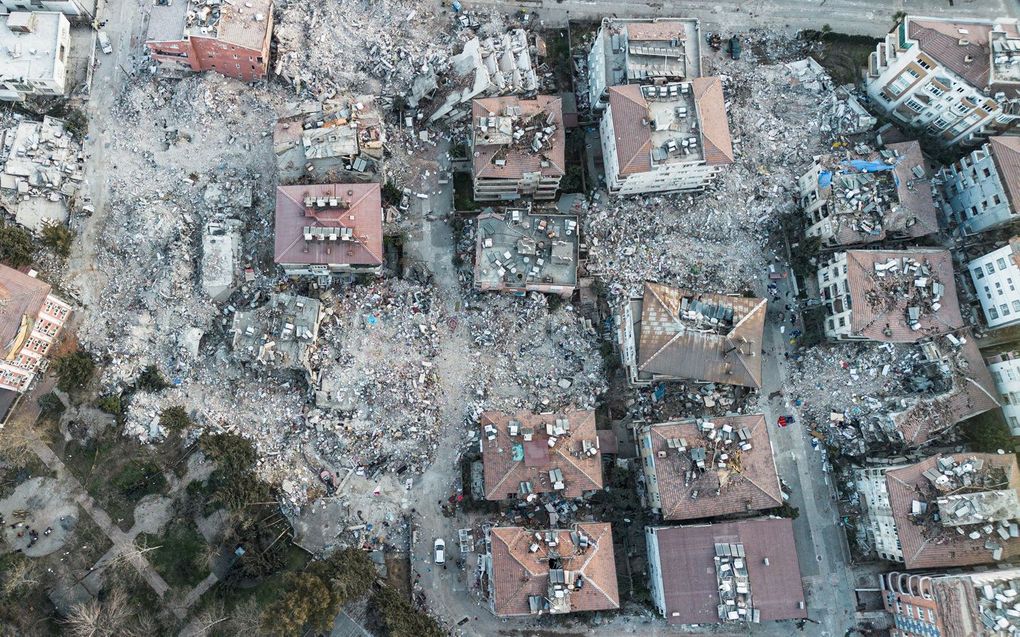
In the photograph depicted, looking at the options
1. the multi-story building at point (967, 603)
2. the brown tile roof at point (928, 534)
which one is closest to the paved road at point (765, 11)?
the brown tile roof at point (928, 534)

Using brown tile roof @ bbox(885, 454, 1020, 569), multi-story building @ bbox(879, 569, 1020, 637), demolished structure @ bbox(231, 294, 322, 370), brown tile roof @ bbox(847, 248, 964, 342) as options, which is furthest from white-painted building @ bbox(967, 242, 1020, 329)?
demolished structure @ bbox(231, 294, 322, 370)

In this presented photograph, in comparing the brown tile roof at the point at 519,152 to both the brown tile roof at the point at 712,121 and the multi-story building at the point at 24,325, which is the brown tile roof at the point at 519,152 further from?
the multi-story building at the point at 24,325

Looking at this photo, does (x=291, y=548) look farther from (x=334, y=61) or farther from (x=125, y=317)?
(x=334, y=61)

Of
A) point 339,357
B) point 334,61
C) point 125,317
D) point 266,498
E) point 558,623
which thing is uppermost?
point 334,61

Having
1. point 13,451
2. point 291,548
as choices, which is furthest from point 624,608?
point 13,451

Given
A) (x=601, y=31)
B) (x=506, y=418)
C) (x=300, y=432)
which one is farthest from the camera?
(x=601, y=31)

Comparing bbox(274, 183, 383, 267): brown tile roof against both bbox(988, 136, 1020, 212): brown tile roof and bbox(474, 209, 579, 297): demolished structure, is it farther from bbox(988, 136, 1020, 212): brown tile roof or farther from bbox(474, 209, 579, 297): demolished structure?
bbox(988, 136, 1020, 212): brown tile roof

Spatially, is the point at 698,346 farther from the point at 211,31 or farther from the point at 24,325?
the point at 24,325
